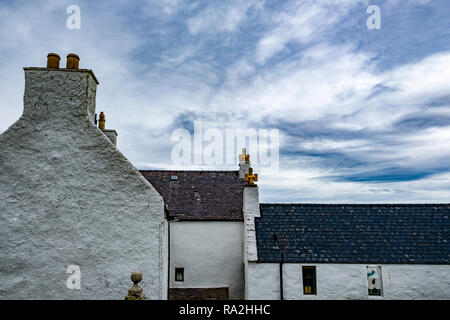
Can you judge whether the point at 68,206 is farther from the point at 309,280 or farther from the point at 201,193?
the point at 201,193

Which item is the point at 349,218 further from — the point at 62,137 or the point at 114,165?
the point at 62,137

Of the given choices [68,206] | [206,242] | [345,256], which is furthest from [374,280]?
[68,206]

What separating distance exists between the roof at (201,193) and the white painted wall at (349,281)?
6694 millimetres

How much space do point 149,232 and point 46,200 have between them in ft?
10.8

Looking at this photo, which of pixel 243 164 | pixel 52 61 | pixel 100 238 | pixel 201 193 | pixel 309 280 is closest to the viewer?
pixel 100 238

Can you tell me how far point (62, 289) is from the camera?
9672 mm

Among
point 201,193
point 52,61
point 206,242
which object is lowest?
point 206,242

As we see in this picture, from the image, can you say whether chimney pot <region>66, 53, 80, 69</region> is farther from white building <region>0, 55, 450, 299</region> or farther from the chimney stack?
the chimney stack

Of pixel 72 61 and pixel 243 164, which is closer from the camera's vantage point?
pixel 72 61

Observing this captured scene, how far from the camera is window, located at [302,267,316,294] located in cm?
1373

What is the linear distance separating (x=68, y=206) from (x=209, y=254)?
11264mm

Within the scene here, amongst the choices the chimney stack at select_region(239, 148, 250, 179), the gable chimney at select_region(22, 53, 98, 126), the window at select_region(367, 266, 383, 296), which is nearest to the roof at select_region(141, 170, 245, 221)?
the chimney stack at select_region(239, 148, 250, 179)

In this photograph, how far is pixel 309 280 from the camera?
45.5 ft

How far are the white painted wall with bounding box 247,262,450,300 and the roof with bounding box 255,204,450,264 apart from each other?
0.30 m
